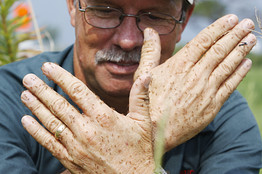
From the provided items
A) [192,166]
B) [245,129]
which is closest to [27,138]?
[192,166]

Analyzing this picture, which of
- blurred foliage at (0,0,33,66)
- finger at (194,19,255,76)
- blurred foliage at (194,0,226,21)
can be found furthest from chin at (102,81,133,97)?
blurred foliage at (0,0,33,66)

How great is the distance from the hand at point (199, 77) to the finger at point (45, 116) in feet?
1.62

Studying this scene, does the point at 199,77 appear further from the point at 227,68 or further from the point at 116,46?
the point at 116,46

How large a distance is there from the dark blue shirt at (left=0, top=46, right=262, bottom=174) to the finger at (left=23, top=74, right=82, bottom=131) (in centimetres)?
48

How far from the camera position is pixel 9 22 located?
3.47m

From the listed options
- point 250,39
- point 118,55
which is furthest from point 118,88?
point 250,39

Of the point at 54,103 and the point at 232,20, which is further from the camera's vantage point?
the point at 232,20

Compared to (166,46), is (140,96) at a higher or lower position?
higher

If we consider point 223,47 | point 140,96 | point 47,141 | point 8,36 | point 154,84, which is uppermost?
point 223,47

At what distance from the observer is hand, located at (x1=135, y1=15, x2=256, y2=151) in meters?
1.90

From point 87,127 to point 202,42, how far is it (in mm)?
809

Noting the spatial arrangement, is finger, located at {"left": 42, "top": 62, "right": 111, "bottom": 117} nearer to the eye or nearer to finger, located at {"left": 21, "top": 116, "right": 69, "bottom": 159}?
finger, located at {"left": 21, "top": 116, "right": 69, "bottom": 159}

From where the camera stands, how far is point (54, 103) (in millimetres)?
1631

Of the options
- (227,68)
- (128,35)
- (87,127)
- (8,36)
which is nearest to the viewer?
(87,127)
